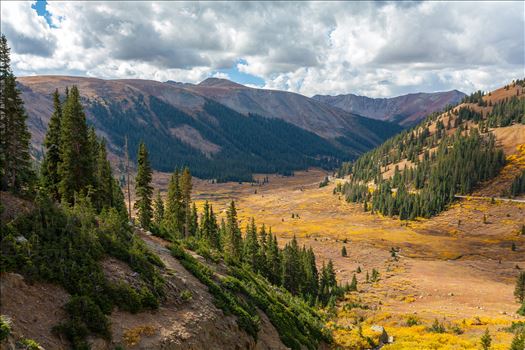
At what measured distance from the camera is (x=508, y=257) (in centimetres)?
12619

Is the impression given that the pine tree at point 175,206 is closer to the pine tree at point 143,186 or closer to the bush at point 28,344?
the pine tree at point 143,186

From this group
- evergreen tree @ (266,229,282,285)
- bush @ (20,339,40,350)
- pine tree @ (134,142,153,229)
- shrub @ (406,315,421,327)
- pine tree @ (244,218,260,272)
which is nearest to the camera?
bush @ (20,339,40,350)

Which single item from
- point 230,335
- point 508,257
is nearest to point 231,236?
point 230,335

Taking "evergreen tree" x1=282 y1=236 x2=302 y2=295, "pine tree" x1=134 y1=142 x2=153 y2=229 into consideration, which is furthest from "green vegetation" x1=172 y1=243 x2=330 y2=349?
"evergreen tree" x1=282 y1=236 x2=302 y2=295

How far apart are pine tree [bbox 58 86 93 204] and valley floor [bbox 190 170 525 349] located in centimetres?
3613

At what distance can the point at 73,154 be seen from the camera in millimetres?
42062

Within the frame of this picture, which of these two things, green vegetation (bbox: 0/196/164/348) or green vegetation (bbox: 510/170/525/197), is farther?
green vegetation (bbox: 510/170/525/197)

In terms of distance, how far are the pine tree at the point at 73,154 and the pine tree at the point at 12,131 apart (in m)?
6.64

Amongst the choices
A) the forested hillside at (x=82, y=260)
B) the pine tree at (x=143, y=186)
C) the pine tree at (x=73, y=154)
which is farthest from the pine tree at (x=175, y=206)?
the pine tree at (x=73, y=154)

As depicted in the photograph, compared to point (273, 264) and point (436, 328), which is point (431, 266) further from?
point (436, 328)

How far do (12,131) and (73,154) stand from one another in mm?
9161

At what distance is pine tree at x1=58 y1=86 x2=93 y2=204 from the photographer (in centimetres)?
4144

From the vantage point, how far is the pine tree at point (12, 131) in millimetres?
32000

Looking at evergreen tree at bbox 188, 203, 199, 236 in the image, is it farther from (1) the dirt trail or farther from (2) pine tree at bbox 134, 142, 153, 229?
(1) the dirt trail
